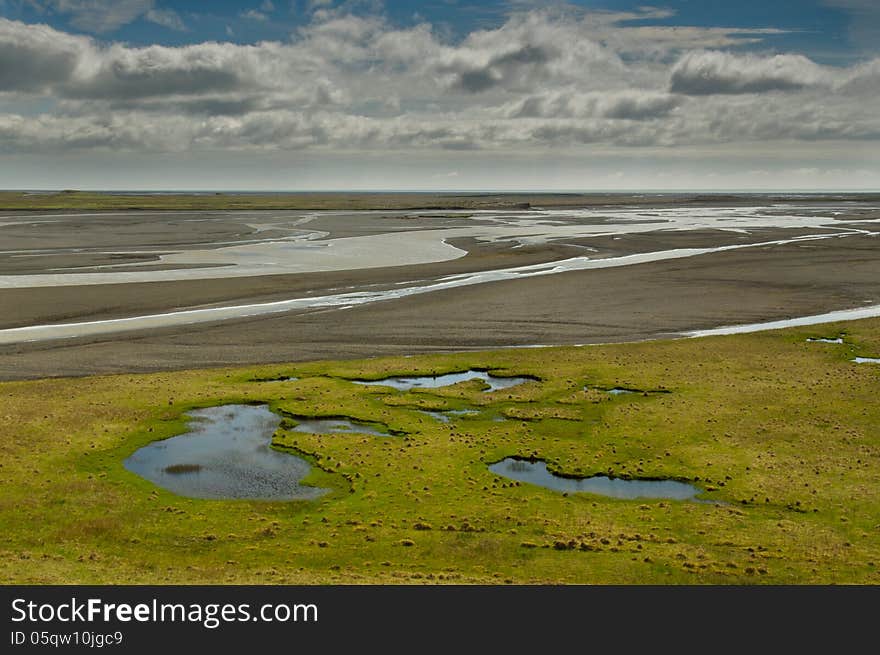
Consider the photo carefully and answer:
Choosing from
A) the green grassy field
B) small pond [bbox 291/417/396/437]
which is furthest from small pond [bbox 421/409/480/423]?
small pond [bbox 291/417/396/437]

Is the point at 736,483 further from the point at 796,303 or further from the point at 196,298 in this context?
the point at 196,298

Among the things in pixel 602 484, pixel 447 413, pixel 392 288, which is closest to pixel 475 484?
pixel 602 484

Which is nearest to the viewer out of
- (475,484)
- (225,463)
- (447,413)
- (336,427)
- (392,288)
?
(475,484)

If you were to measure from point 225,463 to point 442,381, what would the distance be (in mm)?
15017

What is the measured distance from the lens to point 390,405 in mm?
36156

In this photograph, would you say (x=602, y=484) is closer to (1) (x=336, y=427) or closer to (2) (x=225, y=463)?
(1) (x=336, y=427)

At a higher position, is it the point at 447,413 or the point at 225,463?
the point at 447,413

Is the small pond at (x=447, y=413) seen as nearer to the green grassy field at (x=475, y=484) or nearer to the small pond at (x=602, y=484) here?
the green grassy field at (x=475, y=484)

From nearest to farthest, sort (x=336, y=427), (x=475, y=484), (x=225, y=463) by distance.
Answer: (x=475, y=484) → (x=225, y=463) → (x=336, y=427)

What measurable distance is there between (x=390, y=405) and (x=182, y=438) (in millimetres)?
9647

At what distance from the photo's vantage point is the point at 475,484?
26.4 meters

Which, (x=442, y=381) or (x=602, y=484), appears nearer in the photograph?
(x=602, y=484)

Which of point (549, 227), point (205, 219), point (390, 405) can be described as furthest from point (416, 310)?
point (205, 219)
